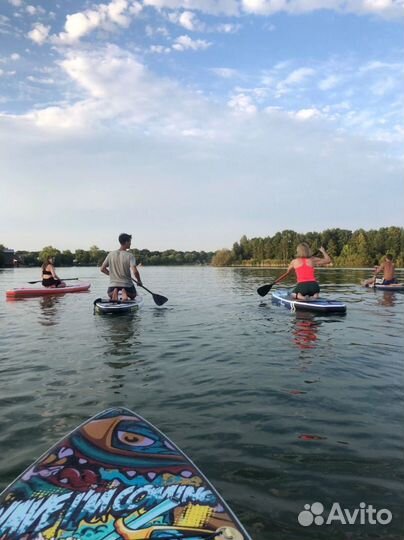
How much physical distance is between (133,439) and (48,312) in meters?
11.5

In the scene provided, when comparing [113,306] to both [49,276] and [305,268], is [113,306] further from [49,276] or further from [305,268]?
[49,276]

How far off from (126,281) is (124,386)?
7376mm

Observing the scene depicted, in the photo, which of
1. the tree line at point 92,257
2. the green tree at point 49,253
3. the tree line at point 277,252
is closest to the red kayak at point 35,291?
the tree line at point 277,252

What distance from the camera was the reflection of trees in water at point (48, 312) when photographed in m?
11.5

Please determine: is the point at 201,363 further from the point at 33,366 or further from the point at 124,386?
the point at 33,366

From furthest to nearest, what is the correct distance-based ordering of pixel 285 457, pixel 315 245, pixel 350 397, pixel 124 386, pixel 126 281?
pixel 315 245, pixel 126 281, pixel 124 386, pixel 350 397, pixel 285 457

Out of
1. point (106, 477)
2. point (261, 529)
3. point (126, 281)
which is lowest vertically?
point (261, 529)

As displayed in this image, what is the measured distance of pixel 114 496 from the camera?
2.61 metres

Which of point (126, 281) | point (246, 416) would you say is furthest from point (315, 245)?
point (246, 416)

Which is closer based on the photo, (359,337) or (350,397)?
(350,397)

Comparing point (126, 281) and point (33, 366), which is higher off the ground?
→ point (126, 281)

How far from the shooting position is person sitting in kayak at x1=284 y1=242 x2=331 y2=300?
1206 cm

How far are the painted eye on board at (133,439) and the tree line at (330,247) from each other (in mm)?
86574

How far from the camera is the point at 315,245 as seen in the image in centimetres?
11044
